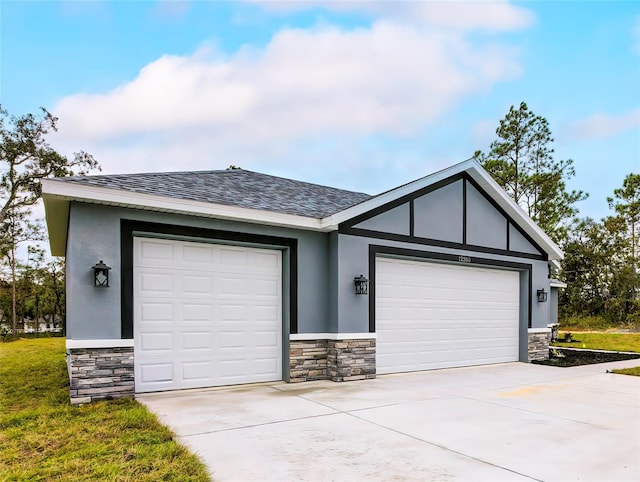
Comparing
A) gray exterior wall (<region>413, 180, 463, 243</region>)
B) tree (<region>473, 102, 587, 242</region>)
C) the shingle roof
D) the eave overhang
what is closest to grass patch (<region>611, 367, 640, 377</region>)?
the eave overhang

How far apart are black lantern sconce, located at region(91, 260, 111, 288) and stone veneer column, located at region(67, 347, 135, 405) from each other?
0.90 metres

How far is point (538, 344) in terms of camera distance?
11.4m

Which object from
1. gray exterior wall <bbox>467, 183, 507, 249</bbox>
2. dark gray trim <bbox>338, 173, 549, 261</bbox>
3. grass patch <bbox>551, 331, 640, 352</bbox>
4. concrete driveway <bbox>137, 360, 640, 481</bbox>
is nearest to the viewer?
concrete driveway <bbox>137, 360, 640, 481</bbox>

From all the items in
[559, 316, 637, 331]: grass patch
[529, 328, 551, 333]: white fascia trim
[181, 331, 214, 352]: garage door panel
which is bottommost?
[559, 316, 637, 331]: grass patch

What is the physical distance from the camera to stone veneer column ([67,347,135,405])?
6055 millimetres

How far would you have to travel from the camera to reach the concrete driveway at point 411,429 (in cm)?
379

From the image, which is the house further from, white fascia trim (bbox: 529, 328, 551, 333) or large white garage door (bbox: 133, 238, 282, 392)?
white fascia trim (bbox: 529, 328, 551, 333)

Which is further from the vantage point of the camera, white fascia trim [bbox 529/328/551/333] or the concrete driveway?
white fascia trim [bbox 529/328/551/333]

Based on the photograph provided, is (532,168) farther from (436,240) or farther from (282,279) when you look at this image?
(282,279)

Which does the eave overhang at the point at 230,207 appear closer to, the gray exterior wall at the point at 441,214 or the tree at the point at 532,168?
the gray exterior wall at the point at 441,214

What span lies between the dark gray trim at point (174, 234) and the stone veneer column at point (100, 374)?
0.32m

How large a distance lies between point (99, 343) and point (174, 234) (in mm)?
1887

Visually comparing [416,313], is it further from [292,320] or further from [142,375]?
[142,375]

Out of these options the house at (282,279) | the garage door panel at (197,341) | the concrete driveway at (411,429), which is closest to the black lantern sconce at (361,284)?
the house at (282,279)
